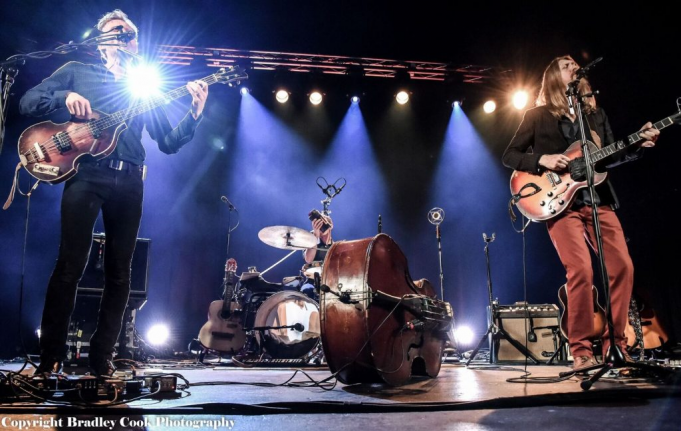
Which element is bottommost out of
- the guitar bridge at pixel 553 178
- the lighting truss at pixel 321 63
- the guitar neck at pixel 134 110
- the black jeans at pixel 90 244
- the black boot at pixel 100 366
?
the black boot at pixel 100 366

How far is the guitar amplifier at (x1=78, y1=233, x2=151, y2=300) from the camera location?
17.5 feet

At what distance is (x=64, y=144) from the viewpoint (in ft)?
8.87

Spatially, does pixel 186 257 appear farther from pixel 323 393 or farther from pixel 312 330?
pixel 323 393

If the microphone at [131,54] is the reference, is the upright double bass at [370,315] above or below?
below

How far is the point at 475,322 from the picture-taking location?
9500 mm

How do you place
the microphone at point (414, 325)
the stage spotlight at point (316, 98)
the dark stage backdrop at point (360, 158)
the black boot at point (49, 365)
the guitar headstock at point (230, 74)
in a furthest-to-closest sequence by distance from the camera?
the stage spotlight at point (316, 98)
the dark stage backdrop at point (360, 158)
the guitar headstock at point (230, 74)
the microphone at point (414, 325)
the black boot at point (49, 365)

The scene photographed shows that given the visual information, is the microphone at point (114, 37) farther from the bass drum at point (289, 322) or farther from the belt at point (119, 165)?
the bass drum at point (289, 322)

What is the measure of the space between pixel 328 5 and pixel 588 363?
6.46 m

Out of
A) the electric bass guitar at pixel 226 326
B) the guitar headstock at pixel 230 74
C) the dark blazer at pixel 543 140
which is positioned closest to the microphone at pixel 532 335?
the dark blazer at pixel 543 140

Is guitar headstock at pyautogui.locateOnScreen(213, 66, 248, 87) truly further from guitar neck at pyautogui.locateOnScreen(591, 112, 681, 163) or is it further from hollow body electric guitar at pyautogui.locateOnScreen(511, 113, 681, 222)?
guitar neck at pyautogui.locateOnScreen(591, 112, 681, 163)

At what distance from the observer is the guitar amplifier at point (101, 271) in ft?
17.5

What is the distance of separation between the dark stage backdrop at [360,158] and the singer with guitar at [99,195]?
4.75 m

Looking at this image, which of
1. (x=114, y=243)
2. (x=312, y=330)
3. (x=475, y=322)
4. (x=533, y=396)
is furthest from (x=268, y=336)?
(x=475, y=322)

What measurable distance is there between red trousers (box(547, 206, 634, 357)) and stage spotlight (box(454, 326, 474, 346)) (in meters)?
6.18
